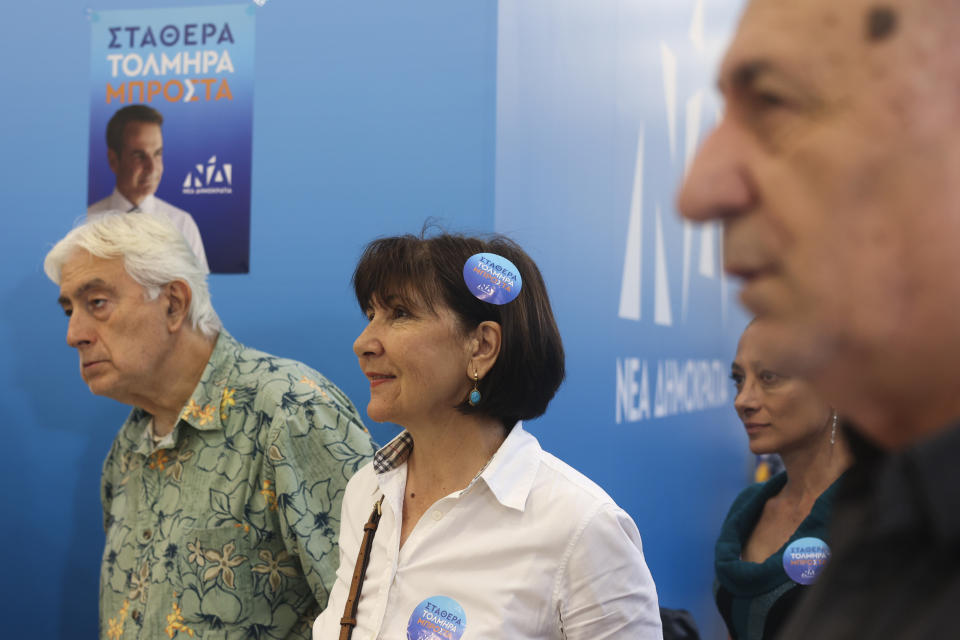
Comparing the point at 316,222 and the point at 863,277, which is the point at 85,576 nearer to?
the point at 316,222

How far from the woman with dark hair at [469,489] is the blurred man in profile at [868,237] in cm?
114

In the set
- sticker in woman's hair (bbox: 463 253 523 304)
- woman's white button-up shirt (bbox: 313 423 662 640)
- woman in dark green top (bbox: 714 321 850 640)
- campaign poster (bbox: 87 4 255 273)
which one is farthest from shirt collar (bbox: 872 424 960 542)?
campaign poster (bbox: 87 4 255 273)

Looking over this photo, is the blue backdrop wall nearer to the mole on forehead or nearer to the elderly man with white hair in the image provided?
the elderly man with white hair

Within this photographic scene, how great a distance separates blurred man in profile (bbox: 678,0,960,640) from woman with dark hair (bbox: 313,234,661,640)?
1135 mm

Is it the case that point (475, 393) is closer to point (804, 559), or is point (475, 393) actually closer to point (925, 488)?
point (804, 559)

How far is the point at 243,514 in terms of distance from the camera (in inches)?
87.0

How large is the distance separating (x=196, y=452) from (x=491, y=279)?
3.20 ft

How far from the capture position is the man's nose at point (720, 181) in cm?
55

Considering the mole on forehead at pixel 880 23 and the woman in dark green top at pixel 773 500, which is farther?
the woman in dark green top at pixel 773 500

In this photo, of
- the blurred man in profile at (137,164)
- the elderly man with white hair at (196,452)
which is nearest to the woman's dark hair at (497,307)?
the elderly man with white hair at (196,452)

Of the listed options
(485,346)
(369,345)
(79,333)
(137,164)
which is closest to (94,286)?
(79,333)

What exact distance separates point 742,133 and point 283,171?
2.23 meters

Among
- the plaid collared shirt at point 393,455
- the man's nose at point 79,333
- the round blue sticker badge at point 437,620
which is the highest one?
the man's nose at point 79,333

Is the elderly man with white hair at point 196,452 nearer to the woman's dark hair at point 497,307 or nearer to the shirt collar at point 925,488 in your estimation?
the woman's dark hair at point 497,307
